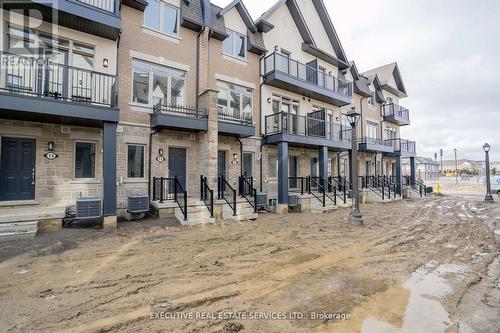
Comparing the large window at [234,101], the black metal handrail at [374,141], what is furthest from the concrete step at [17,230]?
the black metal handrail at [374,141]

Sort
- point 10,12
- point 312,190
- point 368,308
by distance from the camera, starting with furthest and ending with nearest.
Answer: point 312,190 < point 10,12 < point 368,308

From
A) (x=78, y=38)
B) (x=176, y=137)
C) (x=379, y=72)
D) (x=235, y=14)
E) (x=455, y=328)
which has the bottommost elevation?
(x=455, y=328)

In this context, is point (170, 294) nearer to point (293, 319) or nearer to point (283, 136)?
point (293, 319)

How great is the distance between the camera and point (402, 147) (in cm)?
2273

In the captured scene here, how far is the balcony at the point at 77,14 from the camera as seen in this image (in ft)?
25.4

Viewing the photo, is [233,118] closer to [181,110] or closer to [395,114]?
[181,110]

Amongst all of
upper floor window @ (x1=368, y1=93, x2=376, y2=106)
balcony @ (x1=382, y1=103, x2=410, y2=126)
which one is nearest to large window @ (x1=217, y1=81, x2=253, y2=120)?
upper floor window @ (x1=368, y1=93, x2=376, y2=106)

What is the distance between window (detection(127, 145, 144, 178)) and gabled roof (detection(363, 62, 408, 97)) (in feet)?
72.7

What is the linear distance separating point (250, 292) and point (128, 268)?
2.55m

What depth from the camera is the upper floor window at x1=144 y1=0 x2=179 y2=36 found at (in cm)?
1079

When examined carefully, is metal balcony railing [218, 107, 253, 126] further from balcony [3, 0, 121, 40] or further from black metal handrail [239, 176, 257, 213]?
balcony [3, 0, 121, 40]

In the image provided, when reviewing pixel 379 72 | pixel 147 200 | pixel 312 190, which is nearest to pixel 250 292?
pixel 147 200

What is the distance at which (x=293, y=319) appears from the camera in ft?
11.1

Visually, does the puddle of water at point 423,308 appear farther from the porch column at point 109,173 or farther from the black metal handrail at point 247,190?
the porch column at point 109,173
